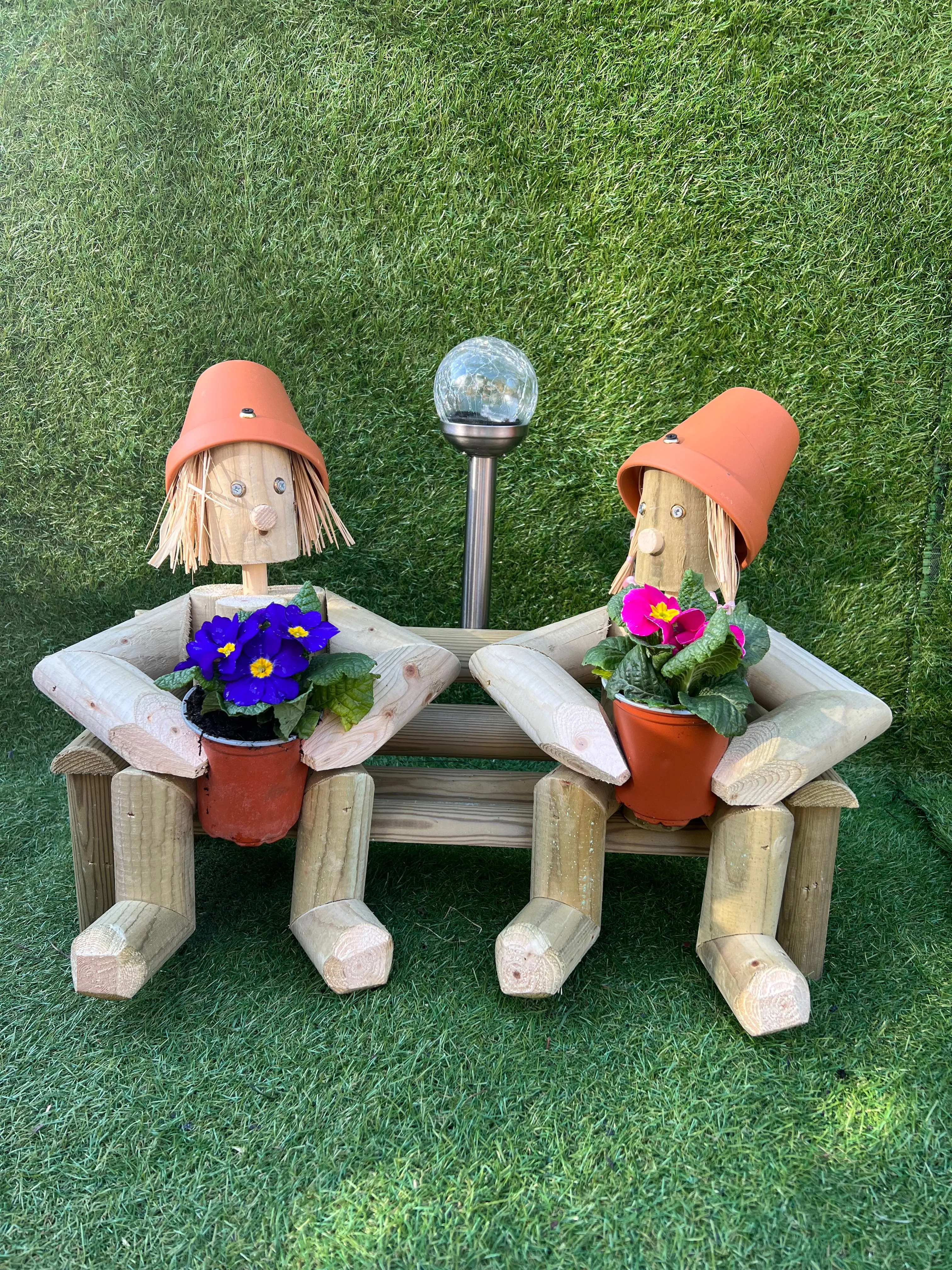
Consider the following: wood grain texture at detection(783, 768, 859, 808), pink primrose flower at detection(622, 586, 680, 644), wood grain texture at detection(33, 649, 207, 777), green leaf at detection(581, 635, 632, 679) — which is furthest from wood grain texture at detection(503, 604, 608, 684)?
wood grain texture at detection(33, 649, 207, 777)

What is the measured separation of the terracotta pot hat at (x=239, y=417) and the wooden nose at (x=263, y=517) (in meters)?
0.15

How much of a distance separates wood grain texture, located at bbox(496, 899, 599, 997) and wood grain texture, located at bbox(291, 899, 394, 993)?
0.86ft

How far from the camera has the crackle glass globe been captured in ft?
8.90

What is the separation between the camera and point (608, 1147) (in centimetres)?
201

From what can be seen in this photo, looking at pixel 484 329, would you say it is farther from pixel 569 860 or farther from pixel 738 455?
pixel 569 860

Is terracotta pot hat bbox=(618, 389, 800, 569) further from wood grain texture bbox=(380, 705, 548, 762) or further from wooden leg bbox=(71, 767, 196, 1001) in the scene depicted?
wooden leg bbox=(71, 767, 196, 1001)

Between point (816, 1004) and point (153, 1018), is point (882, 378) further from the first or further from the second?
point (153, 1018)

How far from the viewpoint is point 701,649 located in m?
2.12

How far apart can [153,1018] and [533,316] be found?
2274 millimetres

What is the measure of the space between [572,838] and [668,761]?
305mm

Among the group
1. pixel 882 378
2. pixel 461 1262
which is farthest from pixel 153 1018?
pixel 882 378

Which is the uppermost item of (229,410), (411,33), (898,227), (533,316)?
(411,33)

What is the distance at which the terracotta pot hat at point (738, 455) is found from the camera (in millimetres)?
2439

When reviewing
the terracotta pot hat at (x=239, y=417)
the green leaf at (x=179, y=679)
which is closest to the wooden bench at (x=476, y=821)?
the green leaf at (x=179, y=679)
